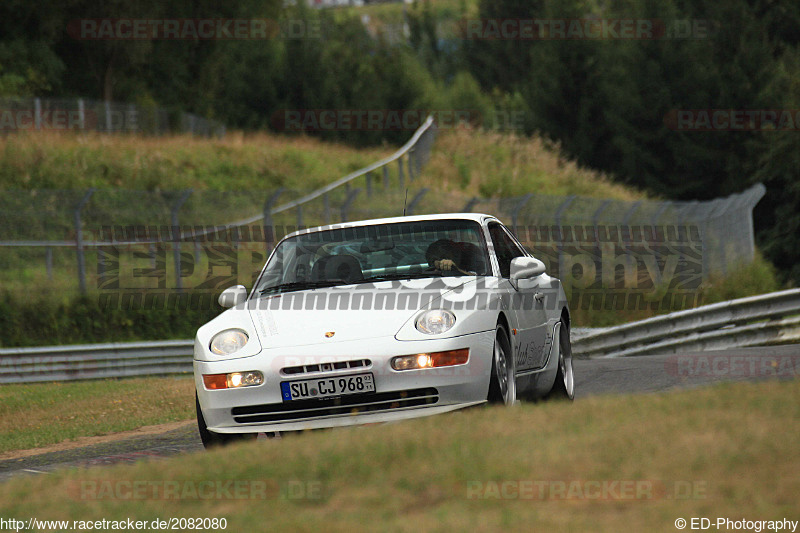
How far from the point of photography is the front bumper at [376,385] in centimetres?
667

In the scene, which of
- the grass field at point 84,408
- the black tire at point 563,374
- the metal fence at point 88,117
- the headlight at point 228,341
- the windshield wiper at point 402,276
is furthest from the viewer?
the metal fence at point 88,117

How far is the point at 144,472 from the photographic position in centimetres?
532

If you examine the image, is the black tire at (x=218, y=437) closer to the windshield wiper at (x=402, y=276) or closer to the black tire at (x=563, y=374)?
the windshield wiper at (x=402, y=276)

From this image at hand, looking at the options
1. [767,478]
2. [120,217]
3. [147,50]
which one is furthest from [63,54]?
[767,478]

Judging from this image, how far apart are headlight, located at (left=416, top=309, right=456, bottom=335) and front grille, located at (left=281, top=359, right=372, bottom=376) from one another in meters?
0.42

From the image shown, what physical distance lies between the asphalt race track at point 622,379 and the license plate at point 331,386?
2.03 meters

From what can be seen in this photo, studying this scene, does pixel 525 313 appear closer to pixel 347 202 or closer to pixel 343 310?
pixel 343 310

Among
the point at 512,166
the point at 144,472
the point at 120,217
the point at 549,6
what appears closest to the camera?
the point at 144,472

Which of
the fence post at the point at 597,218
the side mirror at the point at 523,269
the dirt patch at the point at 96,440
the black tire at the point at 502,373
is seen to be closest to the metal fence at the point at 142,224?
the fence post at the point at 597,218

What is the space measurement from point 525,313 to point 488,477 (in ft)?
12.0

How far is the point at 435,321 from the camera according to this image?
6.87m

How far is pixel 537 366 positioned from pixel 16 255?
1584 cm

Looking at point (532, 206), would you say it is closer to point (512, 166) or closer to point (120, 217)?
point (120, 217)

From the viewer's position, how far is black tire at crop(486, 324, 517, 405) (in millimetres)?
6867
